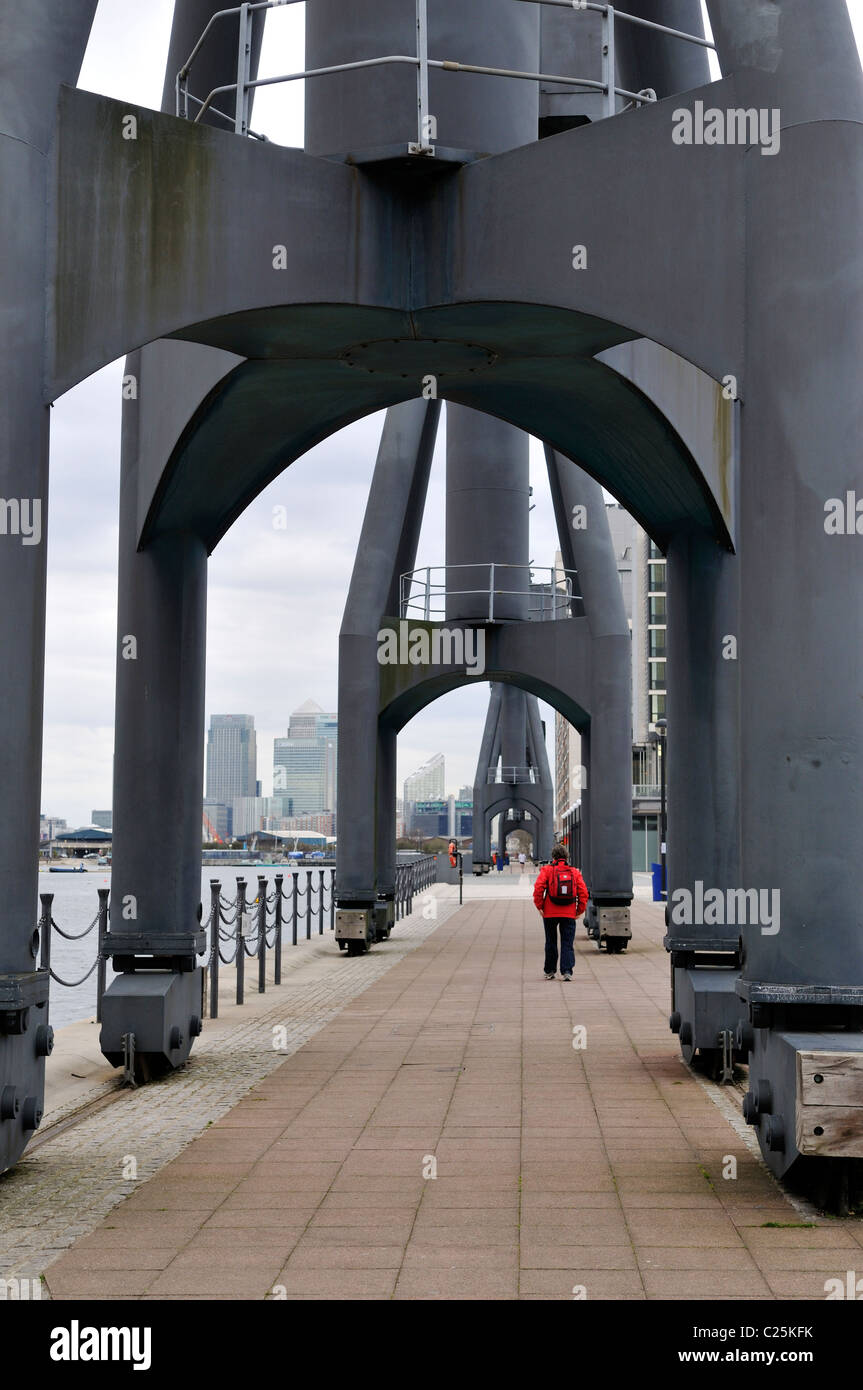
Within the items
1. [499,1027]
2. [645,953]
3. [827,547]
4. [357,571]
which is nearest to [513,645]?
[357,571]

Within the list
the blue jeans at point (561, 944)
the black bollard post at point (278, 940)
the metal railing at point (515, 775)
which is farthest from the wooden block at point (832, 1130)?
the metal railing at point (515, 775)

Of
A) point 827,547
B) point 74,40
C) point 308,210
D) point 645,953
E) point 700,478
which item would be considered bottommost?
point 645,953

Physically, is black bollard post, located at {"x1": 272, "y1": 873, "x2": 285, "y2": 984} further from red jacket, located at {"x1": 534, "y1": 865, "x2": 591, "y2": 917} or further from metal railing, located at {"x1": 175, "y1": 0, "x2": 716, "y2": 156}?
metal railing, located at {"x1": 175, "y1": 0, "x2": 716, "y2": 156}

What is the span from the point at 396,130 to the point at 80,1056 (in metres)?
7.23

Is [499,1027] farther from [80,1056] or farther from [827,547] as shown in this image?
[827,547]

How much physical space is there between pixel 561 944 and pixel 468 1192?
10.8 metres

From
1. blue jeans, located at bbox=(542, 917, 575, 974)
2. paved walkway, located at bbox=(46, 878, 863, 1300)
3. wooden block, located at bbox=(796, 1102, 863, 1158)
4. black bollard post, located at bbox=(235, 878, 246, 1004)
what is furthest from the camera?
blue jeans, located at bbox=(542, 917, 575, 974)

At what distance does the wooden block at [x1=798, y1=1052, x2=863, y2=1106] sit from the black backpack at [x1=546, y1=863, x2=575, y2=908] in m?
10.8

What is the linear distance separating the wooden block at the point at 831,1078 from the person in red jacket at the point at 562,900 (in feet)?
34.2

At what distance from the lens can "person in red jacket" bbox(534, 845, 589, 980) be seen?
17.2 metres

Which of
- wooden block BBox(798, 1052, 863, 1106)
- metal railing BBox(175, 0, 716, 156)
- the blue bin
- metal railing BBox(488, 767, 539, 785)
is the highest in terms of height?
metal railing BBox(175, 0, 716, 156)

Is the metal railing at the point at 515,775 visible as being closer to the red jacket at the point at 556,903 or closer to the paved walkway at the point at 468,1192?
the red jacket at the point at 556,903

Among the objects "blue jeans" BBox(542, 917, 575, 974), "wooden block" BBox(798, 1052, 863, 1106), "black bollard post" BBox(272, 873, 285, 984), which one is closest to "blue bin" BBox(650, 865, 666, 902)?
"blue jeans" BBox(542, 917, 575, 974)
